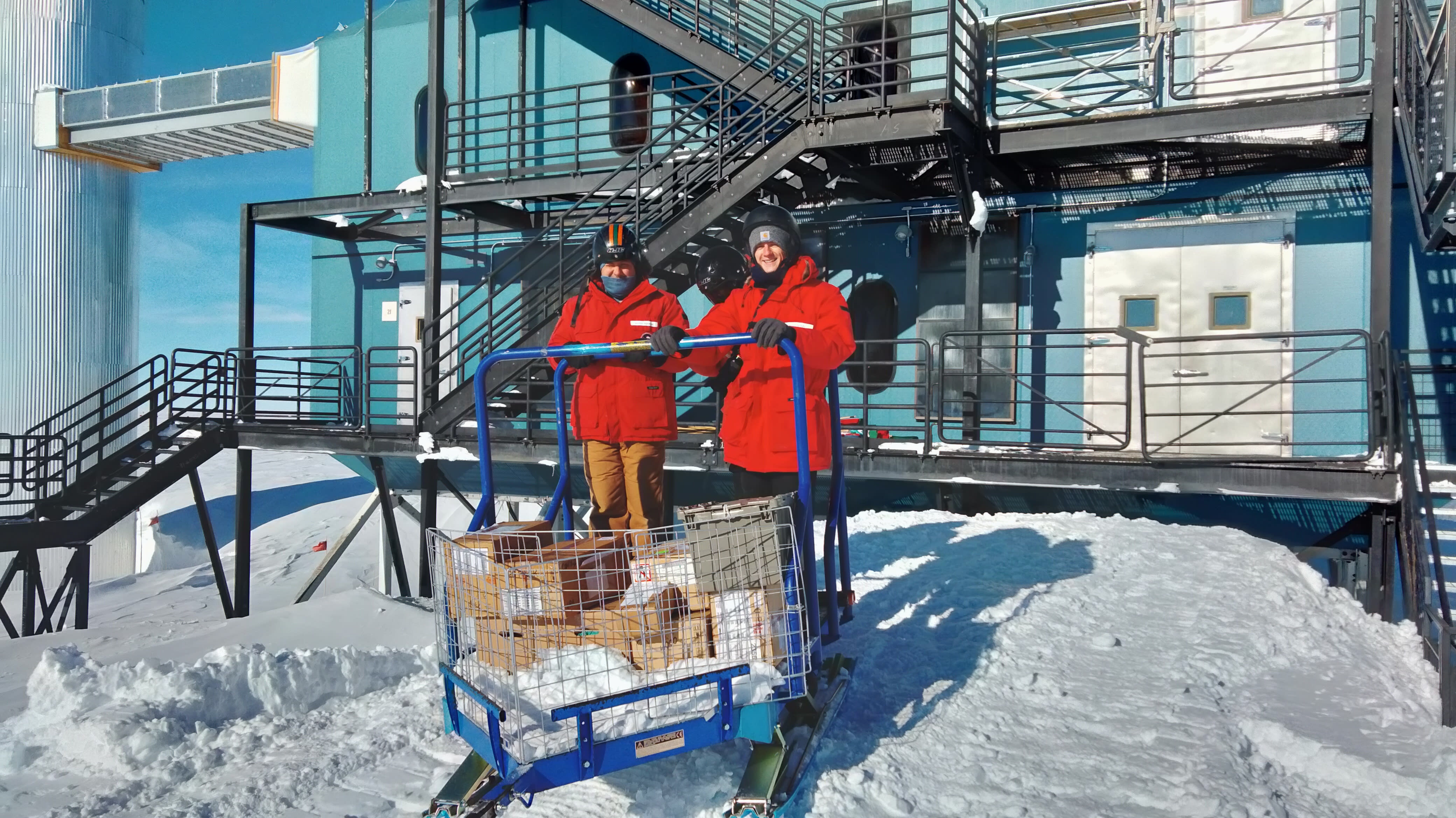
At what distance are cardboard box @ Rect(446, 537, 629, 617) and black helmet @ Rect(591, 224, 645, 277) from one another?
178cm

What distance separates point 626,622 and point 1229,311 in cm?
847

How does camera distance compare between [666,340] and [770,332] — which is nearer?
[770,332]

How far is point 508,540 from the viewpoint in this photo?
13.2 ft

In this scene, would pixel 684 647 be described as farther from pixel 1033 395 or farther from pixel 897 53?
pixel 897 53

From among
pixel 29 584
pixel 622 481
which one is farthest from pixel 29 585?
pixel 622 481

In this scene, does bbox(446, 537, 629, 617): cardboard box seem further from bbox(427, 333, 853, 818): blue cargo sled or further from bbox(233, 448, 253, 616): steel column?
bbox(233, 448, 253, 616): steel column

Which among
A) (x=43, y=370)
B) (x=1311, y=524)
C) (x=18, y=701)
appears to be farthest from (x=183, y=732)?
(x=43, y=370)

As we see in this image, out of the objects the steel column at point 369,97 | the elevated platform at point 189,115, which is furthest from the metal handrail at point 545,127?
the elevated platform at point 189,115

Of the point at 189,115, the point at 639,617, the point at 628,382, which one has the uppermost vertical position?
the point at 189,115

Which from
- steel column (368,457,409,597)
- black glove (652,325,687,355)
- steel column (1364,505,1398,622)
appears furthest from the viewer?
steel column (368,457,409,597)

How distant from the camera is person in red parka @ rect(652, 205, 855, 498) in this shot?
15.6 ft

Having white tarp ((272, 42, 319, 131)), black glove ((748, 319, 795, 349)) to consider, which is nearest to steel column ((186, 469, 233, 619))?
white tarp ((272, 42, 319, 131))

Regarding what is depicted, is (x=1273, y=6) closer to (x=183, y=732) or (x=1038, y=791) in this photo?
(x=1038, y=791)

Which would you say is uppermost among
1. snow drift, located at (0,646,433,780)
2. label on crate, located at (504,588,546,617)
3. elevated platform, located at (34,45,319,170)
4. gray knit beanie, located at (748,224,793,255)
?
elevated platform, located at (34,45,319,170)
